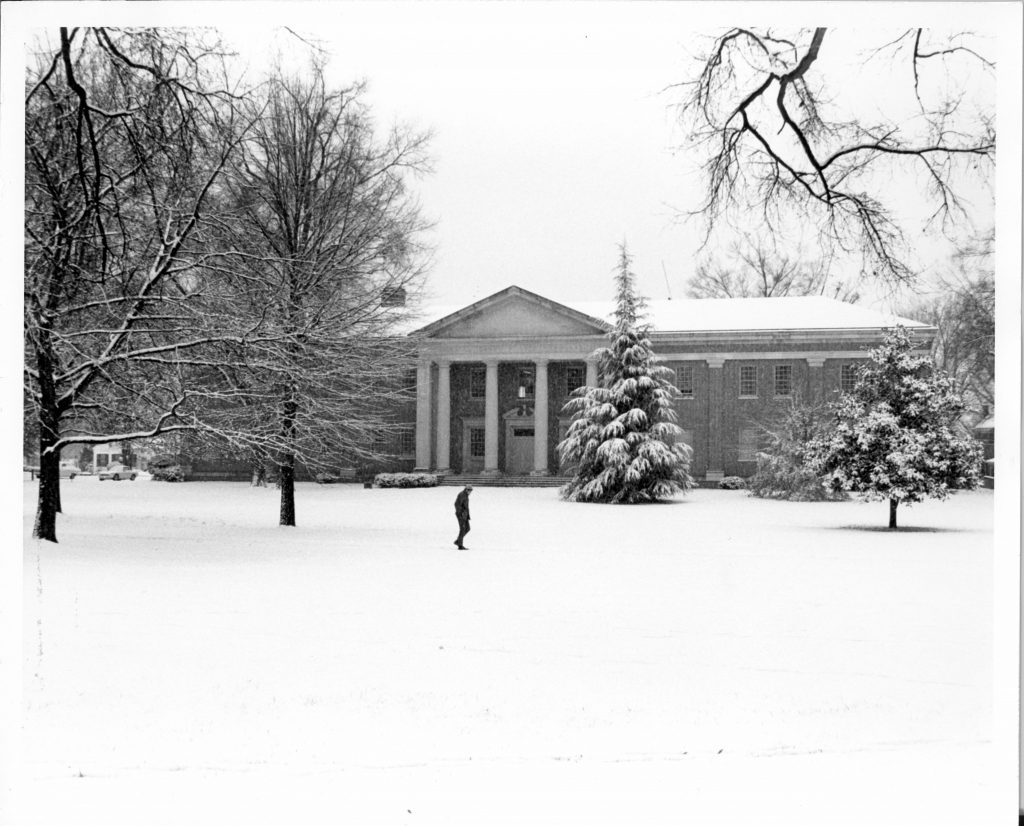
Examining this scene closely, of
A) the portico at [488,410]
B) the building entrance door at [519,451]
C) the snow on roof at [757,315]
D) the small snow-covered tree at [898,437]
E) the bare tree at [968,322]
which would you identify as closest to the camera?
the bare tree at [968,322]

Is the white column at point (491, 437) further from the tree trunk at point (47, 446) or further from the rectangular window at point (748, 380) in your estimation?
the tree trunk at point (47, 446)

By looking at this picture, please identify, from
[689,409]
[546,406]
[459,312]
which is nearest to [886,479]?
[689,409]

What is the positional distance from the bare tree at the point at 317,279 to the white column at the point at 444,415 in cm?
49

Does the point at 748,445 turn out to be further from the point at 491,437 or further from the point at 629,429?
the point at 491,437

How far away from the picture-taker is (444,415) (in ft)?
42.3

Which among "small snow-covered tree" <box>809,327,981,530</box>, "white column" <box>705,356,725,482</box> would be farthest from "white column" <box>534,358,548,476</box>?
"small snow-covered tree" <box>809,327,981,530</box>

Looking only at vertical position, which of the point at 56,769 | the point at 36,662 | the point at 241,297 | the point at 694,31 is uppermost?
the point at 694,31

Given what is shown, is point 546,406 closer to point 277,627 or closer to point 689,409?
point 689,409

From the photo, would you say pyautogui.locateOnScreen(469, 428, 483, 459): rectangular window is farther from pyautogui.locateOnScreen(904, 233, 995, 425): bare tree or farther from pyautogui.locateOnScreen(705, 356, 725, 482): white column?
pyautogui.locateOnScreen(904, 233, 995, 425): bare tree

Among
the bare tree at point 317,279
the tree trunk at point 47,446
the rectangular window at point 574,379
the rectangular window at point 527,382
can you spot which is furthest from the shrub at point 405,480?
the tree trunk at point 47,446

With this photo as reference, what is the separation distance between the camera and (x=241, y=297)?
32.2ft

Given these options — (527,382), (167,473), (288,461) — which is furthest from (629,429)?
(167,473)

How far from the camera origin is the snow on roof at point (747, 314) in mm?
8534

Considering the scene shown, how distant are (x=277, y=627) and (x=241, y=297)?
12.7 ft
